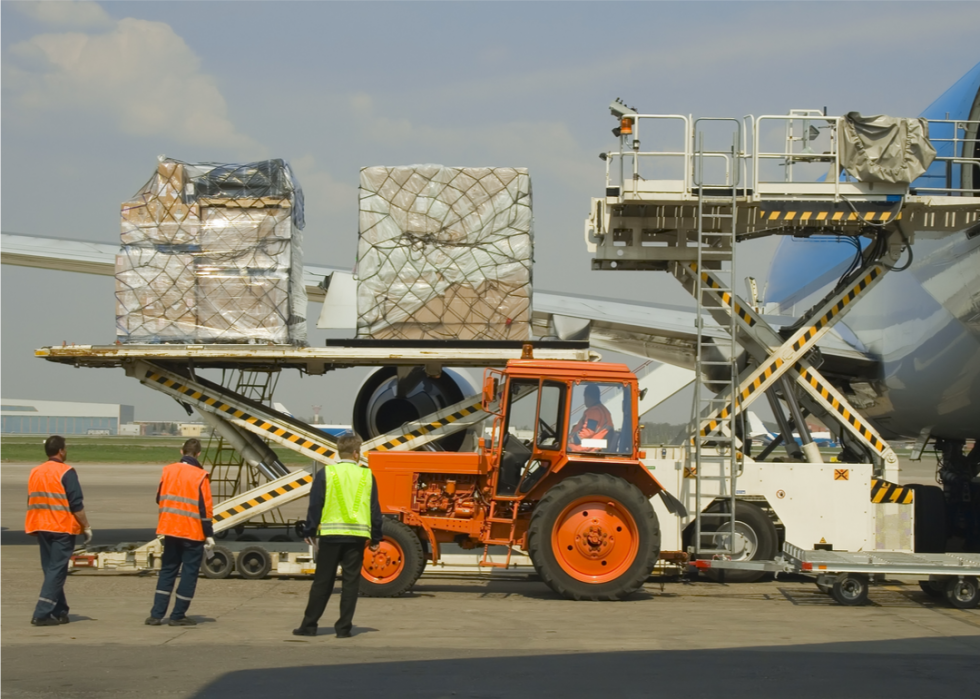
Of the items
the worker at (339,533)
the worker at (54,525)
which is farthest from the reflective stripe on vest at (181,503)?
the worker at (339,533)

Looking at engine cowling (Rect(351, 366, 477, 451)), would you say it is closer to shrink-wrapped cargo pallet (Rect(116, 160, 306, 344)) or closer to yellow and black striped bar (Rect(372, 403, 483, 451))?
yellow and black striped bar (Rect(372, 403, 483, 451))

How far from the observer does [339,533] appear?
8.34 metres

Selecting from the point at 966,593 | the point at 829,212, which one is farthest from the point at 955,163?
the point at 966,593

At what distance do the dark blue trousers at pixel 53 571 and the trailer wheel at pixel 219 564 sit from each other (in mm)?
3165

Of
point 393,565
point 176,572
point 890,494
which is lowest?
point 393,565

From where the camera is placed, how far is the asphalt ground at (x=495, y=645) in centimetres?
664

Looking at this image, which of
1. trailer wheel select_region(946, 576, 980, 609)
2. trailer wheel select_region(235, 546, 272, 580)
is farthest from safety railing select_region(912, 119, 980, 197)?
trailer wheel select_region(235, 546, 272, 580)

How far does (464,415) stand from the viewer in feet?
41.5

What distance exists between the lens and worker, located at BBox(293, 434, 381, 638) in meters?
8.34

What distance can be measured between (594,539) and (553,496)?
1.97 ft

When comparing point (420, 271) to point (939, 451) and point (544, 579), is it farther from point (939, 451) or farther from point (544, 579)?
point (939, 451)

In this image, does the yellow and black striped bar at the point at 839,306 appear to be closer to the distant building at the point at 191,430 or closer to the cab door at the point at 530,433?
the cab door at the point at 530,433

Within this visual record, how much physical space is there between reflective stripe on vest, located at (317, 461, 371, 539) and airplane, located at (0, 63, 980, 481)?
6.29 metres

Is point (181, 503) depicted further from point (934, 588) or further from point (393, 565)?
point (934, 588)
